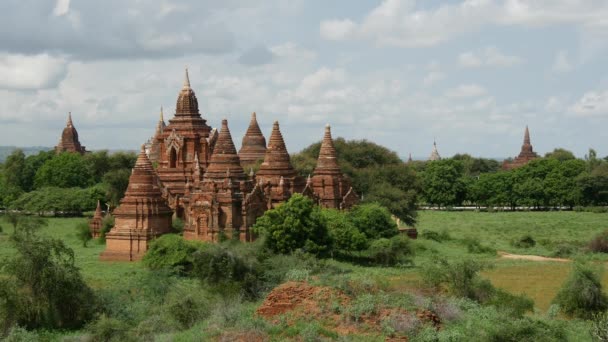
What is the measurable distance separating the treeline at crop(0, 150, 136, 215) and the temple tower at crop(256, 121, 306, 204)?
24.0 meters

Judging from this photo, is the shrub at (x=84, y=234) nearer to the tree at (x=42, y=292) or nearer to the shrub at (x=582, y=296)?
the tree at (x=42, y=292)

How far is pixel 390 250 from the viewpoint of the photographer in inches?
1540

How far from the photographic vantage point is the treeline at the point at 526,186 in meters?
81.8

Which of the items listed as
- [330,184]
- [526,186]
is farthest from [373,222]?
[526,186]

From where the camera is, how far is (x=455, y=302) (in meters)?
25.4

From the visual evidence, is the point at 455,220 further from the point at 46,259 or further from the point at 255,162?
the point at 46,259

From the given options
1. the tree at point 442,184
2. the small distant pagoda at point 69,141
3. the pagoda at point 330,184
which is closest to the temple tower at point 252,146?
the pagoda at point 330,184

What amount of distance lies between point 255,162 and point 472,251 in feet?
58.1

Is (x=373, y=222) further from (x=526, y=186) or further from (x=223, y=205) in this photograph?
(x=526, y=186)

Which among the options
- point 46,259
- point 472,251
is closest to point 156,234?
point 46,259

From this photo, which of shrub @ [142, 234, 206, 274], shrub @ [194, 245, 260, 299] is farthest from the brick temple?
shrub @ [194, 245, 260, 299]

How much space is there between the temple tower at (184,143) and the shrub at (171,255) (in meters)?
12.9

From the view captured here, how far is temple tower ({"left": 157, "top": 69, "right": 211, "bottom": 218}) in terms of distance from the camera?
160ft

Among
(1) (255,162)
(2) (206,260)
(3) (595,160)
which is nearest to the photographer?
(2) (206,260)
